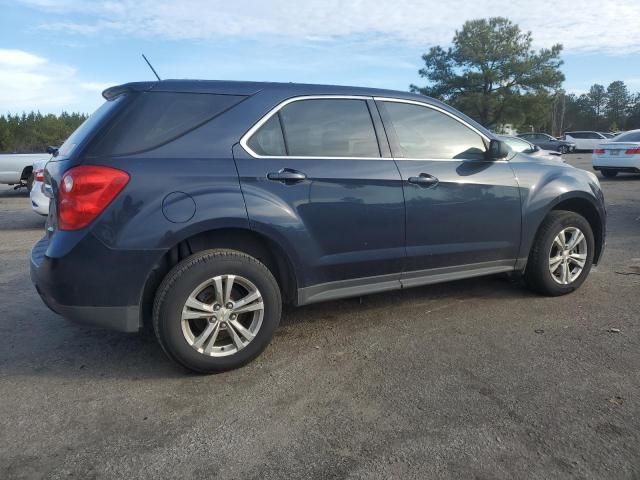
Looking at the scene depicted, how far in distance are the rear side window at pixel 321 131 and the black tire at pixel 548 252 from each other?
174cm

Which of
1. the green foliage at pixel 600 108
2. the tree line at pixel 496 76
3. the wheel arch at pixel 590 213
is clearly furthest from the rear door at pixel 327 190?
the green foliage at pixel 600 108

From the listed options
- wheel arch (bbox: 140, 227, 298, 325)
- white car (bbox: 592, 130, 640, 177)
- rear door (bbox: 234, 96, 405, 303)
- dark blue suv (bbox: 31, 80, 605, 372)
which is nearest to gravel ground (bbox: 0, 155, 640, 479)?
dark blue suv (bbox: 31, 80, 605, 372)

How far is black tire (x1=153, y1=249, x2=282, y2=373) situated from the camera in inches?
122

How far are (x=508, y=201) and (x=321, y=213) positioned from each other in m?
1.71

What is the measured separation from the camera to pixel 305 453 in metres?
2.48

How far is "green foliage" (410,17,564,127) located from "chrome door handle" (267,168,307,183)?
5251 cm

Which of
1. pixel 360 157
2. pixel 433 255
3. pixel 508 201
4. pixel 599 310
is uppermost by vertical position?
pixel 360 157

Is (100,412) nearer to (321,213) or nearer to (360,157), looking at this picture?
(321,213)

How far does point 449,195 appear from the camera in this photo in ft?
13.1

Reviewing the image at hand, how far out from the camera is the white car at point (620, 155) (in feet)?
49.0

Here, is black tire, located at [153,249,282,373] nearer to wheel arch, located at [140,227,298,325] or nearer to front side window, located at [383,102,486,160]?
wheel arch, located at [140,227,298,325]

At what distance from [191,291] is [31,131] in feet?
136

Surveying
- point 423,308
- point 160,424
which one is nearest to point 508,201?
point 423,308

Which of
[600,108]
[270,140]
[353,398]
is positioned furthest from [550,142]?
[600,108]
